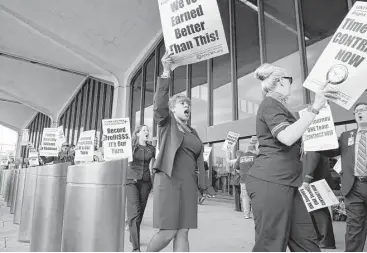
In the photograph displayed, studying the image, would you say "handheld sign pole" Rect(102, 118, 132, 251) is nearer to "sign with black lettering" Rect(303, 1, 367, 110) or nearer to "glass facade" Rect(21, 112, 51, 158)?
"sign with black lettering" Rect(303, 1, 367, 110)

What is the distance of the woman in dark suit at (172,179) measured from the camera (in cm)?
239

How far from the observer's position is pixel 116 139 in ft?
16.2

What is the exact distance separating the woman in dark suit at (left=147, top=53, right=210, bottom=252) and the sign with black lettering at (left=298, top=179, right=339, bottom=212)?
182 cm

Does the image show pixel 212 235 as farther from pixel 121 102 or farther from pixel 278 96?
pixel 121 102

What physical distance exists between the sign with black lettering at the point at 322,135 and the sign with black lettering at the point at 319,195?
474 mm

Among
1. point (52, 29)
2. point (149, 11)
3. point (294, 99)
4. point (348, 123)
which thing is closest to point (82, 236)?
point (348, 123)

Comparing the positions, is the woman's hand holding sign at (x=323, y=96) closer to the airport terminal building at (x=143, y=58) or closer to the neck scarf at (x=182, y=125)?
the neck scarf at (x=182, y=125)

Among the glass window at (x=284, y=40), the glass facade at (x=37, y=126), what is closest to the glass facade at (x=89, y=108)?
the glass facade at (x=37, y=126)

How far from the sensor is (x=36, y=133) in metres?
29.5

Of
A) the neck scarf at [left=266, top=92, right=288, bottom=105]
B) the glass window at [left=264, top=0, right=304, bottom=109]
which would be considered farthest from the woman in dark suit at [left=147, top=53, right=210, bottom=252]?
the glass window at [left=264, top=0, right=304, bottom=109]

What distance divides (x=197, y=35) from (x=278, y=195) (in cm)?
147

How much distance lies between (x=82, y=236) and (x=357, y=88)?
2.03 metres

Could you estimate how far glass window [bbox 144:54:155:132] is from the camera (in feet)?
46.4

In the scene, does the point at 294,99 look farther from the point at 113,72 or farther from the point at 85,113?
the point at 85,113
